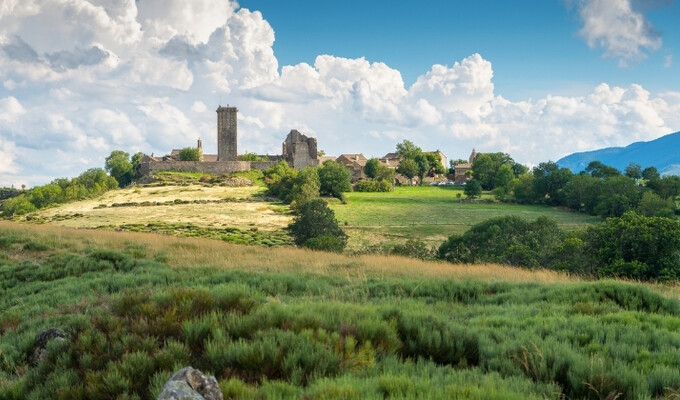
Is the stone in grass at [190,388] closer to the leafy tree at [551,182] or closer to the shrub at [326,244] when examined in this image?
the shrub at [326,244]

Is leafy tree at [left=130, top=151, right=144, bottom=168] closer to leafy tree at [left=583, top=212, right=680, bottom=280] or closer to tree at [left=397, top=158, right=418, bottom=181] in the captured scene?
tree at [left=397, top=158, right=418, bottom=181]

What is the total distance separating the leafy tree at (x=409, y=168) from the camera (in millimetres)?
137375

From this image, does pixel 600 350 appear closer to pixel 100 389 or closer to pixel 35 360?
pixel 100 389

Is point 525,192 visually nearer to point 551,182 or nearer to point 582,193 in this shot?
point 551,182

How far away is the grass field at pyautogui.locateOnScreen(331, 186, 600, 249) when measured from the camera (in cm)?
5406

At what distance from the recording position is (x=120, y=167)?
13738 centimetres

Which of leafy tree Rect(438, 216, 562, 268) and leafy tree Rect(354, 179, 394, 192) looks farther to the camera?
leafy tree Rect(354, 179, 394, 192)

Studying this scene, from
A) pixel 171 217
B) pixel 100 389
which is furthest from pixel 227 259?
pixel 171 217

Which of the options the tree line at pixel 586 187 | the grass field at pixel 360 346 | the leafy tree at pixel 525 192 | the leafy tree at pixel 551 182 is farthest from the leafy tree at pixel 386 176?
the grass field at pixel 360 346

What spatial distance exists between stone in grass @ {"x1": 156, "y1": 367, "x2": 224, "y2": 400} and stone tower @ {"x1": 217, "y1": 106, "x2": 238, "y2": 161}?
407 ft

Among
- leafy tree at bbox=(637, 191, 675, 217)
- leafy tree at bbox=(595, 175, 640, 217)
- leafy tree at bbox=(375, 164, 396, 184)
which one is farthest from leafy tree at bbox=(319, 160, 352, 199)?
leafy tree at bbox=(637, 191, 675, 217)

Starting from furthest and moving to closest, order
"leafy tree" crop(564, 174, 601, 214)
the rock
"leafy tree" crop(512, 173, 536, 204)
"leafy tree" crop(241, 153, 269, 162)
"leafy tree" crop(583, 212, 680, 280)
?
"leafy tree" crop(241, 153, 269, 162) < "leafy tree" crop(512, 173, 536, 204) < "leafy tree" crop(564, 174, 601, 214) < "leafy tree" crop(583, 212, 680, 280) < the rock

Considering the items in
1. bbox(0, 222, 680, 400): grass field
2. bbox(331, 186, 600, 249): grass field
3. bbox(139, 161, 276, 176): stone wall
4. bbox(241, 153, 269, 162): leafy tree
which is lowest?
bbox(331, 186, 600, 249): grass field

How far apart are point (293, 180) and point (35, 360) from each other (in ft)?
264
